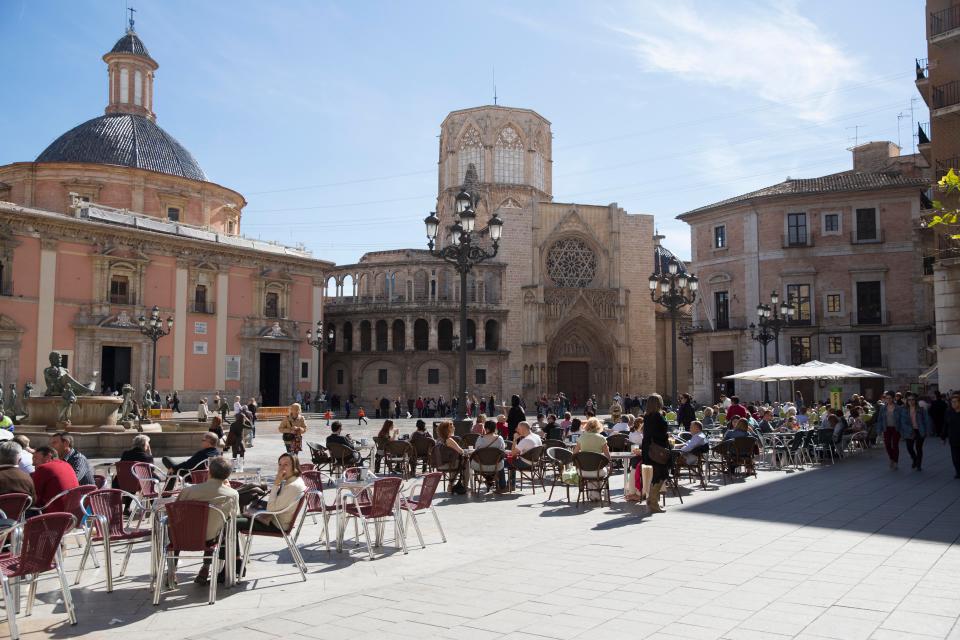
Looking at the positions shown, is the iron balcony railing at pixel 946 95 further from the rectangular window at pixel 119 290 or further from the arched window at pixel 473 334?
the rectangular window at pixel 119 290

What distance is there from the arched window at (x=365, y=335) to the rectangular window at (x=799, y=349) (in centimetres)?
2335

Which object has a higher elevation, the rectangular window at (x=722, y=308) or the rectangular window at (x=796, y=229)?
the rectangular window at (x=796, y=229)

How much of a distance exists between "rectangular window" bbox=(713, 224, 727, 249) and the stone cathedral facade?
9942mm

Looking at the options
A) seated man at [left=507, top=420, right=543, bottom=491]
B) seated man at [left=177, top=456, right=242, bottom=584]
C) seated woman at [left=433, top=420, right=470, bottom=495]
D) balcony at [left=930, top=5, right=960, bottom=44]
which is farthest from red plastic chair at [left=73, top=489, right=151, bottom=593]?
balcony at [left=930, top=5, right=960, bottom=44]

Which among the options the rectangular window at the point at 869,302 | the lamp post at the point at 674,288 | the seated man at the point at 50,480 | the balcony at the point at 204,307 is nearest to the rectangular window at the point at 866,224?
the rectangular window at the point at 869,302

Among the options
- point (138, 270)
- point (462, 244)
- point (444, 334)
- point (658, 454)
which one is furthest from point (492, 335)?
point (658, 454)

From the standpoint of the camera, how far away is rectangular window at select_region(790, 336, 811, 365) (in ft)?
119

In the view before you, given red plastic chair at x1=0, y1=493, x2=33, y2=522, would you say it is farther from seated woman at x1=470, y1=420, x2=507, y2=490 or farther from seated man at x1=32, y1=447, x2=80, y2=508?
seated woman at x1=470, y1=420, x2=507, y2=490

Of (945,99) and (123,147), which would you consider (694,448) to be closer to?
(945,99)

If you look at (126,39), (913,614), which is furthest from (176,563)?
(126,39)

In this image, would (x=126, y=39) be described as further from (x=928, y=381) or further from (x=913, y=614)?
(x=913, y=614)

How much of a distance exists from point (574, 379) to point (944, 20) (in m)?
28.5

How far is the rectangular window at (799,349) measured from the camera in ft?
119

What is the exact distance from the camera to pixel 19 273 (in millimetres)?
31266
